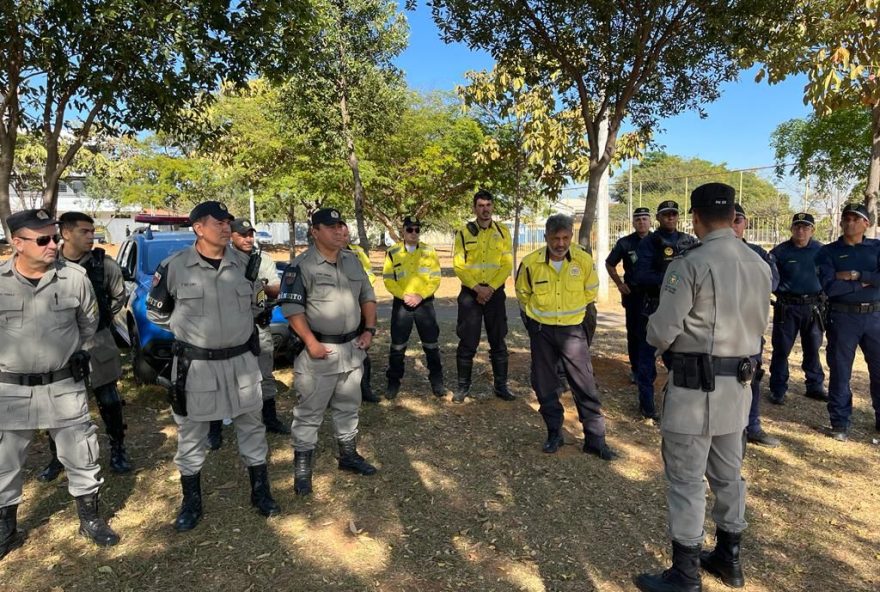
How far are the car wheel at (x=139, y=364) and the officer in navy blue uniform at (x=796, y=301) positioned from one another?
6546mm

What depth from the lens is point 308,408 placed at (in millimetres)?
3896

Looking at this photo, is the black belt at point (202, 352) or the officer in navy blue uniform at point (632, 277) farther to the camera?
the officer in navy blue uniform at point (632, 277)

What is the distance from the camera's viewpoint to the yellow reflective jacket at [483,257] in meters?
5.73

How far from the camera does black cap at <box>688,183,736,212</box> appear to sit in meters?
2.84

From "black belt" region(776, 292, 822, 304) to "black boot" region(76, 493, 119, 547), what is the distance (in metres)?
5.95

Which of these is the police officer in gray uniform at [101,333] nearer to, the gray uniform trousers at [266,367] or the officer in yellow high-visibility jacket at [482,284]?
the gray uniform trousers at [266,367]

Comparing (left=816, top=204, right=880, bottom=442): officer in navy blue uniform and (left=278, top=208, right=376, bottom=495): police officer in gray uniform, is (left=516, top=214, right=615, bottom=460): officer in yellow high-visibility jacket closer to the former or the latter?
(left=278, top=208, right=376, bottom=495): police officer in gray uniform

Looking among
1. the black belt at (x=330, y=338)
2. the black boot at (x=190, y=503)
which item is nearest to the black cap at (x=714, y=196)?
the black belt at (x=330, y=338)

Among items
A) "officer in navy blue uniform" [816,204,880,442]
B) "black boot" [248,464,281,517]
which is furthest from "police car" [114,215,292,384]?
"officer in navy blue uniform" [816,204,880,442]

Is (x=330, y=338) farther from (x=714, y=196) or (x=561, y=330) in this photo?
(x=714, y=196)

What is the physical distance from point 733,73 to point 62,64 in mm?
7091

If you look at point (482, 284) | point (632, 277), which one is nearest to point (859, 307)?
point (632, 277)

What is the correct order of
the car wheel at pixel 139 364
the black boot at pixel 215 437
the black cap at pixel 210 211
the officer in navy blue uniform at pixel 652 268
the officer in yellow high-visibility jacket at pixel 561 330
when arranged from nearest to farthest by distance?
1. the black cap at pixel 210 211
2. the officer in yellow high-visibility jacket at pixel 561 330
3. the black boot at pixel 215 437
4. the officer in navy blue uniform at pixel 652 268
5. the car wheel at pixel 139 364

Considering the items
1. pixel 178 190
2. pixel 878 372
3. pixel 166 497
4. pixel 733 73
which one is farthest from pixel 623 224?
pixel 178 190
